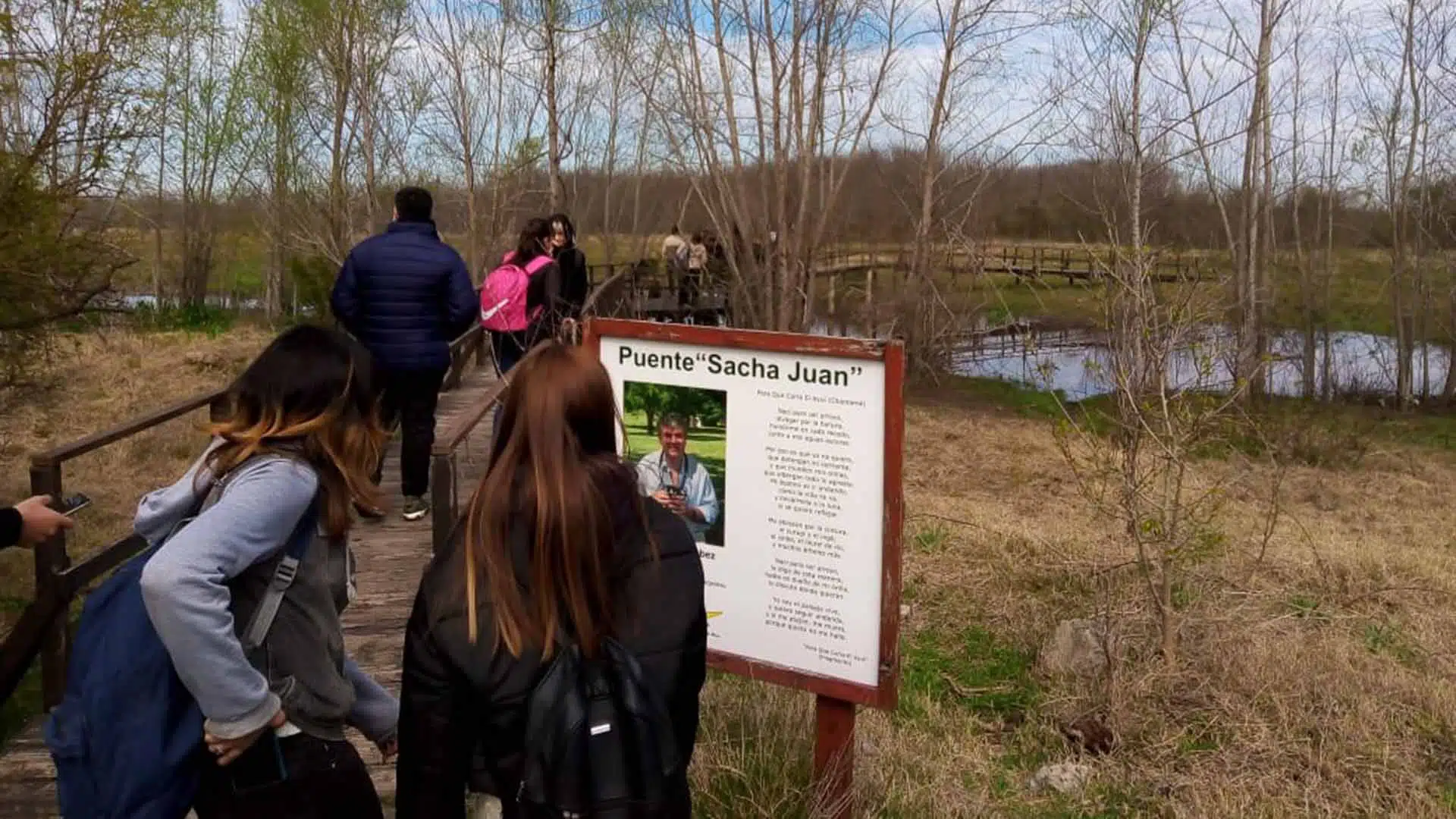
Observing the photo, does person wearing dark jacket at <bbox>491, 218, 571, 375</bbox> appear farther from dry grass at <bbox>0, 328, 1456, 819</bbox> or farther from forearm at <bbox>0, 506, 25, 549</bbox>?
forearm at <bbox>0, 506, 25, 549</bbox>

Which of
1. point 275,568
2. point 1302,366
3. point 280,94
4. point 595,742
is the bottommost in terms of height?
point 595,742

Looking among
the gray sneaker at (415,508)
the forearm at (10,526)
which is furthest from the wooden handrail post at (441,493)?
the gray sneaker at (415,508)

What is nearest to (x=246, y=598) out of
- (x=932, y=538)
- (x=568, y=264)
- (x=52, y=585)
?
(x=52, y=585)

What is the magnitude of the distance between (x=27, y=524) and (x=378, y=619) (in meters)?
2.99

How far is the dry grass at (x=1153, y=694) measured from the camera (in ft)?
14.3

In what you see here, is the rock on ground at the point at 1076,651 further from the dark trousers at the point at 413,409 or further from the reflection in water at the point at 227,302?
the reflection in water at the point at 227,302

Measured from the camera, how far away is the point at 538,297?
27.0ft

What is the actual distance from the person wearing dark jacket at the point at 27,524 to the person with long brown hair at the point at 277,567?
48 centimetres

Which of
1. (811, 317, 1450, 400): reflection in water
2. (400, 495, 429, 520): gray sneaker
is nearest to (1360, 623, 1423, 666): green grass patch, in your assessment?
(400, 495, 429, 520): gray sneaker

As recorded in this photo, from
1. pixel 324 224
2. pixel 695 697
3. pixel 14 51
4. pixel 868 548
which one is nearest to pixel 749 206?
pixel 14 51

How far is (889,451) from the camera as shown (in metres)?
3.35

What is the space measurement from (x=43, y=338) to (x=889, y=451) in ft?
24.8

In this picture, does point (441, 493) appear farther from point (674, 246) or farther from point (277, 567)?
point (674, 246)

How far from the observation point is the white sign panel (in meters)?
3.44
